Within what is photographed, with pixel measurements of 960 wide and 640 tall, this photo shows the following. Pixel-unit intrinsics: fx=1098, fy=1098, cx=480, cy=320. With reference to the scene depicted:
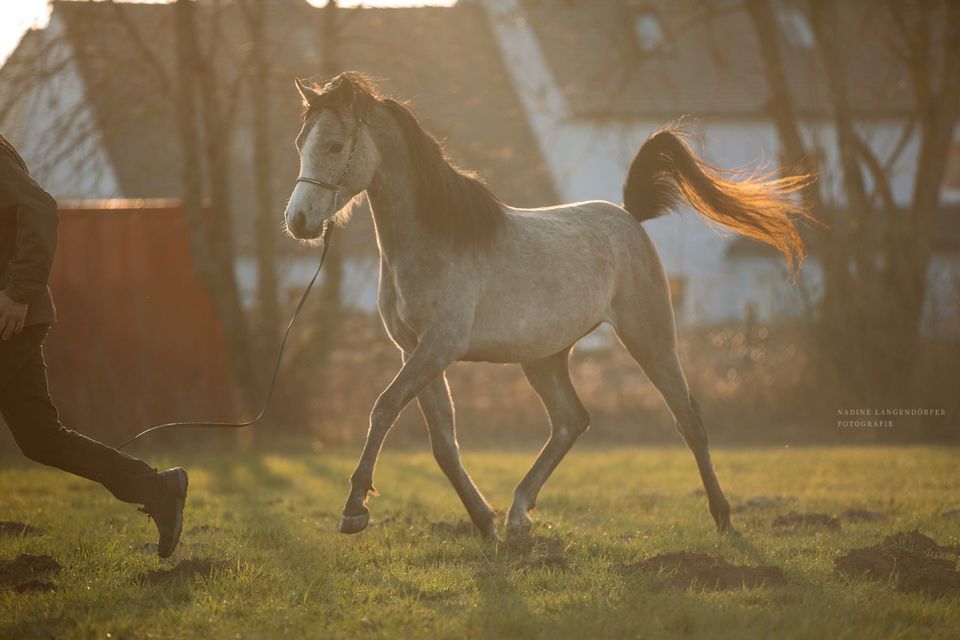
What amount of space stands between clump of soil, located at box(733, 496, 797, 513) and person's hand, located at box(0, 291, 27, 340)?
209 inches

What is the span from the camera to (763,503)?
862 centimetres

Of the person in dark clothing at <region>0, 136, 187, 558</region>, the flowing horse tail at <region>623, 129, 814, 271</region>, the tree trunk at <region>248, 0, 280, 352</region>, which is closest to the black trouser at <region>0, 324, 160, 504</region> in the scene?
the person in dark clothing at <region>0, 136, 187, 558</region>

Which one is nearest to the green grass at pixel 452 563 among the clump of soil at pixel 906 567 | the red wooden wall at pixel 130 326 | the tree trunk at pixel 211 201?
the clump of soil at pixel 906 567

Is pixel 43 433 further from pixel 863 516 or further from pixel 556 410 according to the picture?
pixel 863 516

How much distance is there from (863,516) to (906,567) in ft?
7.57

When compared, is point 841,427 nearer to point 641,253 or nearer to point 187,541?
point 641,253

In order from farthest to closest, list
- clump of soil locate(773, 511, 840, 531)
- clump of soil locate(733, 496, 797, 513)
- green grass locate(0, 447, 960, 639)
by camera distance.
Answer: clump of soil locate(733, 496, 797, 513) < clump of soil locate(773, 511, 840, 531) < green grass locate(0, 447, 960, 639)

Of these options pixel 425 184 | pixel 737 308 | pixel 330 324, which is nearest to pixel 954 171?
pixel 737 308

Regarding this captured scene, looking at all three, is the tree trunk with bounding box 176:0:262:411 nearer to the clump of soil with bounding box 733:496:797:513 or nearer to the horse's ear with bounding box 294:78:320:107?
the clump of soil with bounding box 733:496:797:513

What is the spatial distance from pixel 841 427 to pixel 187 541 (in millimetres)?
10489

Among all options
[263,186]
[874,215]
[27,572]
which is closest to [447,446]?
[27,572]

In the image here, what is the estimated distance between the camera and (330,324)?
15.2 meters

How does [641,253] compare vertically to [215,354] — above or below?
above

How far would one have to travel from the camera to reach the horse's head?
5.78m
